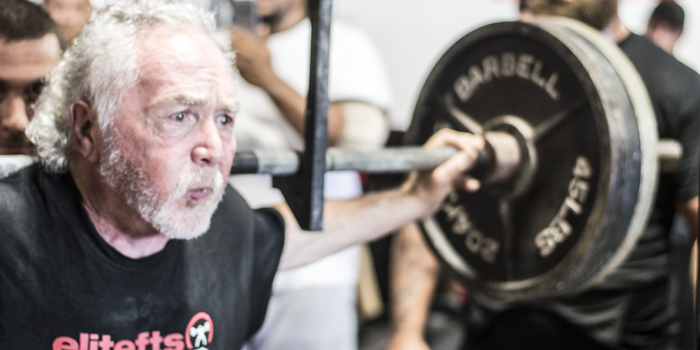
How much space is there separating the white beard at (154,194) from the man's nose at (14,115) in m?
0.19

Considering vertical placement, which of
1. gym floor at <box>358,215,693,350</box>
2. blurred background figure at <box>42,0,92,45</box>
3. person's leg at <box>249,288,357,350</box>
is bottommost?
gym floor at <box>358,215,693,350</box>

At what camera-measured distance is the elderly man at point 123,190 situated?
31.3 inches

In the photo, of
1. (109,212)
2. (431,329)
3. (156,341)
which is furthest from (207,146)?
(431,329)

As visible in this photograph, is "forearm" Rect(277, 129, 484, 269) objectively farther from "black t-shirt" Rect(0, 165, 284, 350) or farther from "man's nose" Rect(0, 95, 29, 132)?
"man's nose" Rect(0, 95, 29, 132)

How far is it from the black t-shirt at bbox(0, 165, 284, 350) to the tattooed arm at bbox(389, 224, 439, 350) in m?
0.76

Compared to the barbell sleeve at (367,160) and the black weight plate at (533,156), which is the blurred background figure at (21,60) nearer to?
the barbell sleeve at (367,160)

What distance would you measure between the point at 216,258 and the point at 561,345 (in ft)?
3.45

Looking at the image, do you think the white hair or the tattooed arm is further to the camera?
the tattooed arm

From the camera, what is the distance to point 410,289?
1702 mm

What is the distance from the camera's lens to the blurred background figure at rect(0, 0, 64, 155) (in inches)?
34.4

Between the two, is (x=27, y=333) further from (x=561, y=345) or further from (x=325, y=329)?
(x=561, y=345)

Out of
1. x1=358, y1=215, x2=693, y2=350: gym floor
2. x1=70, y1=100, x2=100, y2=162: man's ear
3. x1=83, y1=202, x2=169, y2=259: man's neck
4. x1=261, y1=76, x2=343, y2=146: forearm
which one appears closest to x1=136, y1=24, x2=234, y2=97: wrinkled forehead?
x1=70, y1=100, x2=100, y2=162: man's ear

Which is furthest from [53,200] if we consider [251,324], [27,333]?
[251,324]

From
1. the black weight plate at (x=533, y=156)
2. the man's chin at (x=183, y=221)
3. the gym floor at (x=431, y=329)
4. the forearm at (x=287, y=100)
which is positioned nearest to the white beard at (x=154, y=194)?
the man's chin at (x=183, y=221)
